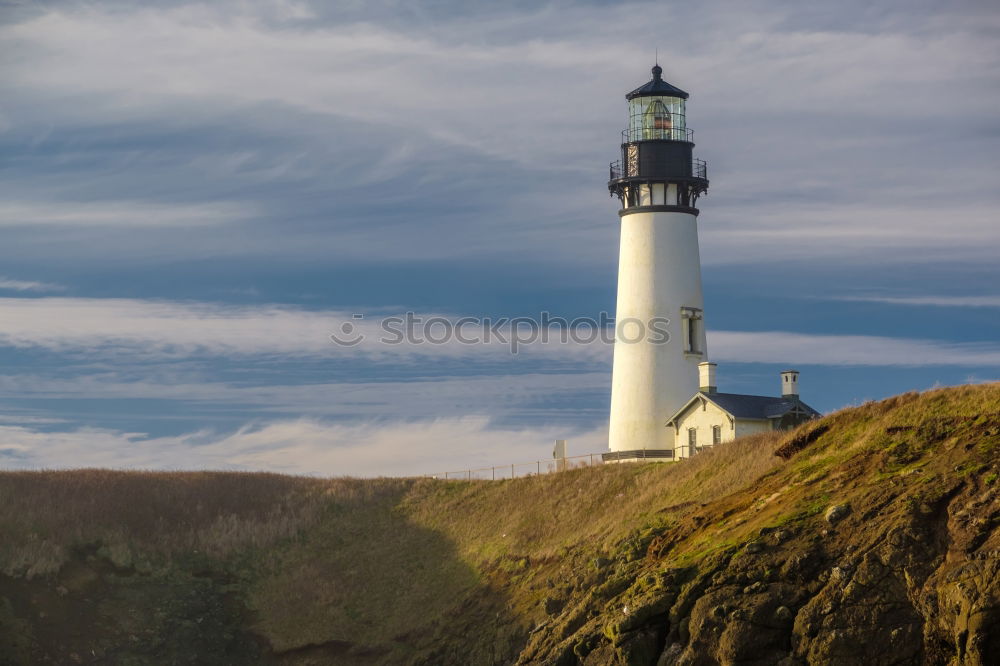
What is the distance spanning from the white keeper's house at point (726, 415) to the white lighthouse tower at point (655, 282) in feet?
3.37

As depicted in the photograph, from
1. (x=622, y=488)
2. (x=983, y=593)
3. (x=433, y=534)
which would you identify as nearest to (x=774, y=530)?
(x=983, y=593)

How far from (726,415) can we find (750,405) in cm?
173

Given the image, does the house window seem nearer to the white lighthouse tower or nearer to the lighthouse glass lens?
the white lighthouse tower

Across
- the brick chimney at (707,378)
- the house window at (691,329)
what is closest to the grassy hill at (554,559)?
the brick chimney at (707,378)

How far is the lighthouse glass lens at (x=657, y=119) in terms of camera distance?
52938 mm

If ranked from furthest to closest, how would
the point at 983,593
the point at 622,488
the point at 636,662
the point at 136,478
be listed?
the point at 136,478
the point at 622,488
the point at 636,662
the point at 983,593

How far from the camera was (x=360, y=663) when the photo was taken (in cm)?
3950

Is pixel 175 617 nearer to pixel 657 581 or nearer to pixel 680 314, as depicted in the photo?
pixel 657 581

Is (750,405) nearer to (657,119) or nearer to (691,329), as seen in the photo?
(691,329)

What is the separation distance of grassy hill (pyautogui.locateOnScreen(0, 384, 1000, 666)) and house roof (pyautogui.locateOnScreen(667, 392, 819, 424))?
A: 4639 millimetres

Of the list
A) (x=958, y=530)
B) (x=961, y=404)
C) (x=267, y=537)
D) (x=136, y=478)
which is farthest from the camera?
(x=136, y=478)

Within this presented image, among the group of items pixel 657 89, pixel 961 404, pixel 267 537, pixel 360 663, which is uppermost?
pixel 657 89

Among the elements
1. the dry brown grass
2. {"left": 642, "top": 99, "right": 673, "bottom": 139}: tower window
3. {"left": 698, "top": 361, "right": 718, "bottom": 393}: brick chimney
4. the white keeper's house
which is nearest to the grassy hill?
the dry brown grass

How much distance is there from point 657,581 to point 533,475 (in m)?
20.8
